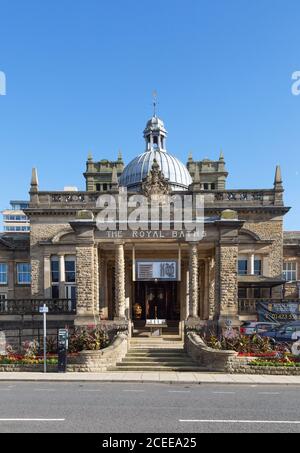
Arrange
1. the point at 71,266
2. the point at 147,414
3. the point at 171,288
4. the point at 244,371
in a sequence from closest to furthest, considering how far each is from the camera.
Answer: the point at 147,414 < the point at 244,371 < the point at 171,288 < the point at 71,266

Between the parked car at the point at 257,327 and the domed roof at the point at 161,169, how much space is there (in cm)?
1797

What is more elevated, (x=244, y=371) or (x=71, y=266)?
(x=71, y=266)

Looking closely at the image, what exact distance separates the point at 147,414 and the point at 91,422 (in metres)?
1.61

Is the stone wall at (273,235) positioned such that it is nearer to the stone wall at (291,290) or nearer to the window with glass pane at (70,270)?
the stone wall at (291,290)

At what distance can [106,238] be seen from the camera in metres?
23.4

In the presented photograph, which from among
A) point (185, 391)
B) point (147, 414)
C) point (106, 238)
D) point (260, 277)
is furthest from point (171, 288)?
point (147, 414)

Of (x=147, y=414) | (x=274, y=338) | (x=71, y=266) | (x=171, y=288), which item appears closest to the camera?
(x=147, y=414)

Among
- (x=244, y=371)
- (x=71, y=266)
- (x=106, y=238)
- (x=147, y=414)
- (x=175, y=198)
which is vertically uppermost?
(x=175, y=198)

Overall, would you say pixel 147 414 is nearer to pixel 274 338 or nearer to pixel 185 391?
pixel 185 391

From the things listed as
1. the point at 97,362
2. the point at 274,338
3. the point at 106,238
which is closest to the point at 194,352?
the point at 97,362

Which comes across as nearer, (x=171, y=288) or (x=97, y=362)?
(x=97, y=362)

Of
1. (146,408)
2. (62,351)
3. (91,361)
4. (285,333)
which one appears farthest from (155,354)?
(146,408)

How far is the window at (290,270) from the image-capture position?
37.6 metres

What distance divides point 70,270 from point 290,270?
1998cm
